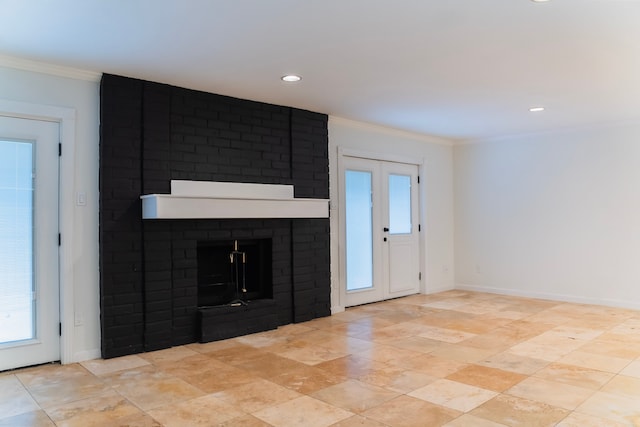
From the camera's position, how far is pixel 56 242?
3740 millimetres

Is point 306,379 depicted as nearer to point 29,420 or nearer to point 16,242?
point 29,420

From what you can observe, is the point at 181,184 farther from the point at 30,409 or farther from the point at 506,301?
the point at 506,301

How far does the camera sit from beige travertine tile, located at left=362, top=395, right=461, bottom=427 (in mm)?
2619

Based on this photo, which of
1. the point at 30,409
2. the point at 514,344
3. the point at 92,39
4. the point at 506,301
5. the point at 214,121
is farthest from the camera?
the point at 506,301

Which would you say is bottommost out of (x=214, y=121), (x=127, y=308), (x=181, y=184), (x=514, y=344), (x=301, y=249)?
(x=514, y=344)

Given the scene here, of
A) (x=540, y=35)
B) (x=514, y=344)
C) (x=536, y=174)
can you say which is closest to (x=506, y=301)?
(x=536, y=174)

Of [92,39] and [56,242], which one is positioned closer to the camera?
[92,39]

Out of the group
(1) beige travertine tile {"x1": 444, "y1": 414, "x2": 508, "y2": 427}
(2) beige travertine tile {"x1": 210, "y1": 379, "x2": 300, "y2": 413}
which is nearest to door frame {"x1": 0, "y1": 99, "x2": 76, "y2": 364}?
(2) beige travertine tile {"x1": 210, "y1": 379, "x2": 300, "y2": 413}

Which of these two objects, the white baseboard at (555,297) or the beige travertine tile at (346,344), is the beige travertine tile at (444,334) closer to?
the beige travertine tile at (346,344)

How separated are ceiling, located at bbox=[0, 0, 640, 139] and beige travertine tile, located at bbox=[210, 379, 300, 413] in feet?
7.81

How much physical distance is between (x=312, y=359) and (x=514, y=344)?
1.87m

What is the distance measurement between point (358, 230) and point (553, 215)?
279cm

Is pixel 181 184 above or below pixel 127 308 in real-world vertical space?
above

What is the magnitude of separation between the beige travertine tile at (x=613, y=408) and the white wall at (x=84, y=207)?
362 cm
